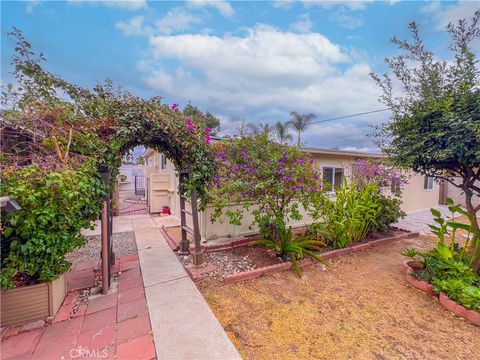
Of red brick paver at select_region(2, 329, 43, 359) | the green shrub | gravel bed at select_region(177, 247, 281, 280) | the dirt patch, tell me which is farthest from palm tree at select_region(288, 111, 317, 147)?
red brick paver at select_region(2, 329, 43, 359)

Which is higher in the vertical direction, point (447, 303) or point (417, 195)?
point (417, 195)

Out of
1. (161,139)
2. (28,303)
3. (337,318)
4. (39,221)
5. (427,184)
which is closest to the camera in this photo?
(39,221)

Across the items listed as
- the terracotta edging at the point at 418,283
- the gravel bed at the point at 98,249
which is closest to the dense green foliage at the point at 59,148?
the gravel bed at the point at 98,249

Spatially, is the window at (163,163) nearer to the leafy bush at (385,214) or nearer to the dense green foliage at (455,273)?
the leafy bush at (385,214)

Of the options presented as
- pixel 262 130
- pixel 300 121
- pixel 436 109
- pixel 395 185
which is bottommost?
pixel 395 185

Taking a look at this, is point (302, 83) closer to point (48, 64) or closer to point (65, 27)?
point (65, 27)

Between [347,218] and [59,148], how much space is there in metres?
5.52

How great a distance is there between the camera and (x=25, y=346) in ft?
6.45

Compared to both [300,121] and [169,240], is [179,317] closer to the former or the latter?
[169,240]

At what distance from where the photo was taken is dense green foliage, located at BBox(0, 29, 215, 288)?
204 centimetres

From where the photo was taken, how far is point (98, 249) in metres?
4.75

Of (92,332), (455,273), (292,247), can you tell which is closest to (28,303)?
(92,332)

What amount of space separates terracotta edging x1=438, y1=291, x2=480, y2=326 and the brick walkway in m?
3.69

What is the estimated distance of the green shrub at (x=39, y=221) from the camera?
1977 millimetres
